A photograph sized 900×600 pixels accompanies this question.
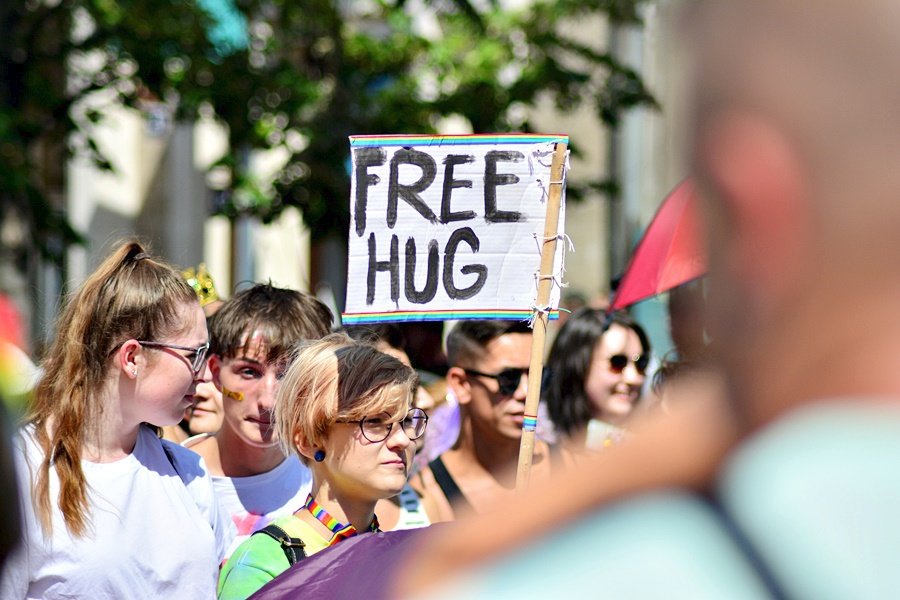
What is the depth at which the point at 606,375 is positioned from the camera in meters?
4.93

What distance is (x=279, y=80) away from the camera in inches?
360

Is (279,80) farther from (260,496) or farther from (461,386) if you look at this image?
(260,496)

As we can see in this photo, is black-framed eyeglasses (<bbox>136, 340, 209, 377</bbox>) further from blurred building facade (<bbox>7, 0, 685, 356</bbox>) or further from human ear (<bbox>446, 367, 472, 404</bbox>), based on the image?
blurred building facade (<bbox>7, 0, 685, 356</bbox>)

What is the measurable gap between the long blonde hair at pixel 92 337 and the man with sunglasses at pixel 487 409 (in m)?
1.39

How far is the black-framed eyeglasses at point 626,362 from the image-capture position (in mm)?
4938

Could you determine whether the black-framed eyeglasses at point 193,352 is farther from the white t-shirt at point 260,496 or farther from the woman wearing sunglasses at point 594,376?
the woman wearing sunglasses at point 594,376

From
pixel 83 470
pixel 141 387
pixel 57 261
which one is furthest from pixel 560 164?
pixel 57 261

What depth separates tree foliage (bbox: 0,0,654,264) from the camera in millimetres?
8242

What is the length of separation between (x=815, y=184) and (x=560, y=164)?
7.77 ft

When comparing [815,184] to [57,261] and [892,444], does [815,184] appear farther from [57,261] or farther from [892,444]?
[57,261]

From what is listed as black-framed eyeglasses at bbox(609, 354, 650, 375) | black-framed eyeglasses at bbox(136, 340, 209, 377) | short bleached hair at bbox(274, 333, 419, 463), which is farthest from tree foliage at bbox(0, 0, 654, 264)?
short bleached hair at bbox(274, 333, 419, 463)

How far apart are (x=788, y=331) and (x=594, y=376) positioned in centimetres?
424

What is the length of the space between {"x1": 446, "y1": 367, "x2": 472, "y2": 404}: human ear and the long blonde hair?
140 cm

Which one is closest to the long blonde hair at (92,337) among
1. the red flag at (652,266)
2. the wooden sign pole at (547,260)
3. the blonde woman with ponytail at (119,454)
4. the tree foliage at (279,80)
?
the blonde woman with ponytail at (119,454)
